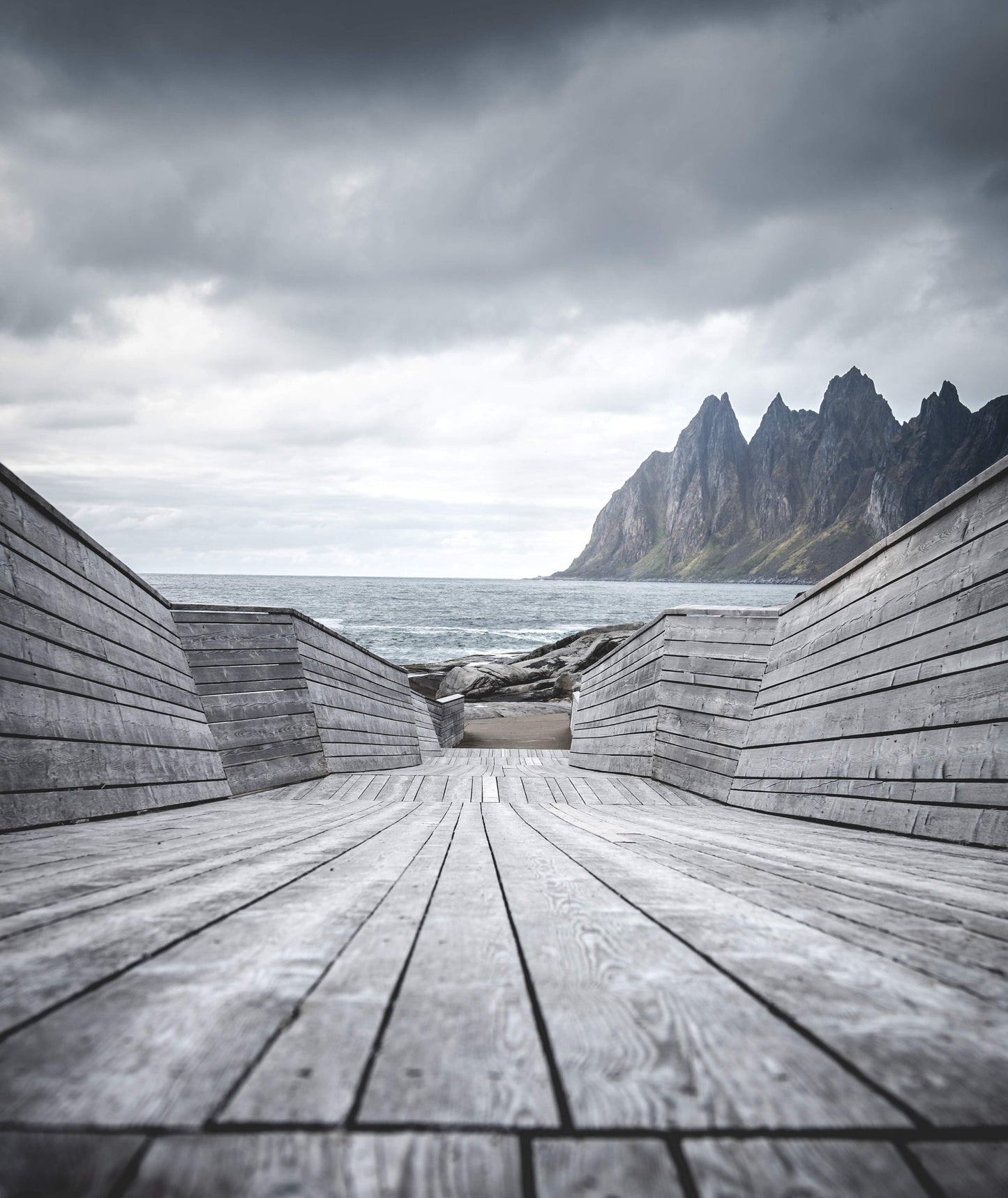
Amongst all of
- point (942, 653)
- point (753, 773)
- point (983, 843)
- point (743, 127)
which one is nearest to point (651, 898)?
point (983, 843)

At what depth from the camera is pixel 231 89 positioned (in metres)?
18.3

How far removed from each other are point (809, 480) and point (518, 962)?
624 ft

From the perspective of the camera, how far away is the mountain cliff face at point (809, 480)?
130125mm

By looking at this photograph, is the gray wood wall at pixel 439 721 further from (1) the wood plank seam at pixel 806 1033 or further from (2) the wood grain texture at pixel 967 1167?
(2) the wood grain texture at pixel 967 1167

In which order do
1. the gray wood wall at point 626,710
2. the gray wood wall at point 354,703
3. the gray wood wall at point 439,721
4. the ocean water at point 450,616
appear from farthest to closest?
1. the ocean water at point 450,616
2. the gray wood wall at point 439,721
3. the gray wood wall at point 626,710
4. the gray wood wall at point 354,703

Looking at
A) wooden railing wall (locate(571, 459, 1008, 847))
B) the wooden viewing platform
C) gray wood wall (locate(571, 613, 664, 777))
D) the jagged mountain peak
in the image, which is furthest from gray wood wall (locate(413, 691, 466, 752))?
the jagged mountain peak

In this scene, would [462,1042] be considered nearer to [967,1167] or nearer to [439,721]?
[967,1167]

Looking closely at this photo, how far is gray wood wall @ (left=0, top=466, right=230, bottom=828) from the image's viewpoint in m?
2.78

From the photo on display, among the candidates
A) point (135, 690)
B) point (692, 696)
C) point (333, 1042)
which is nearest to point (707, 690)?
point (692, 696)

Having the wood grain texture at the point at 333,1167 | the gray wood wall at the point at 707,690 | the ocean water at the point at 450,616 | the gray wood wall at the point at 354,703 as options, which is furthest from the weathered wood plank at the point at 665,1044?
the ocean water at the point at 450,616

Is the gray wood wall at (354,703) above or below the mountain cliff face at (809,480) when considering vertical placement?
below

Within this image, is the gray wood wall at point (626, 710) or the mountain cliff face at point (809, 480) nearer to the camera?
the gray wood wall at point (626, 710)

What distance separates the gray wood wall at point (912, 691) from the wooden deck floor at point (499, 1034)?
1.19 m

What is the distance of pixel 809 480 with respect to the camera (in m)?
167
